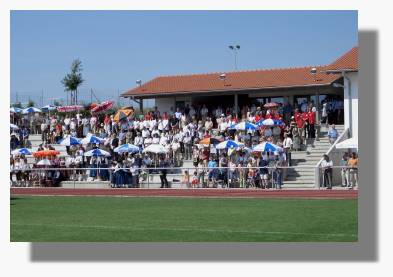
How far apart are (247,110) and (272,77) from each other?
2.48m

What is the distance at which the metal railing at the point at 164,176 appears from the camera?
2373 centimetres

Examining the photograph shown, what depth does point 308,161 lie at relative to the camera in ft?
83.9

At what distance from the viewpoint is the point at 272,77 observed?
32062 mm

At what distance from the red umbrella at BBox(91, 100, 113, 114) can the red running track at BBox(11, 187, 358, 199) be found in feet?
27.2

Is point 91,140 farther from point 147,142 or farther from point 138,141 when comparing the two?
point 147,142

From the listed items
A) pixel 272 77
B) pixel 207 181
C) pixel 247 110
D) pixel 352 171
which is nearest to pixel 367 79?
A: pixel 352 171

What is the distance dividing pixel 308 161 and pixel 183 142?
4509 millimetres

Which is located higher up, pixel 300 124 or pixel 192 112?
pixel 192 112

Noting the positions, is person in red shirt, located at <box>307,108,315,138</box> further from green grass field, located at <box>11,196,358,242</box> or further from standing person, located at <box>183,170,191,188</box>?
green grass field, located at <box>11,196,358,242</box>

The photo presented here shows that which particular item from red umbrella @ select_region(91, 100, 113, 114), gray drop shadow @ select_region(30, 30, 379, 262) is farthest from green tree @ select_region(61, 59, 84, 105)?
gray drop shadow @ select_region(30, 30, 379, 262)

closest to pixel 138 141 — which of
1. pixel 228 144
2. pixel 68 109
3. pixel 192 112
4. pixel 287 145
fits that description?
pixel 192 112

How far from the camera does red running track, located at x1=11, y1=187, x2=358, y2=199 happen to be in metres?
20.4
